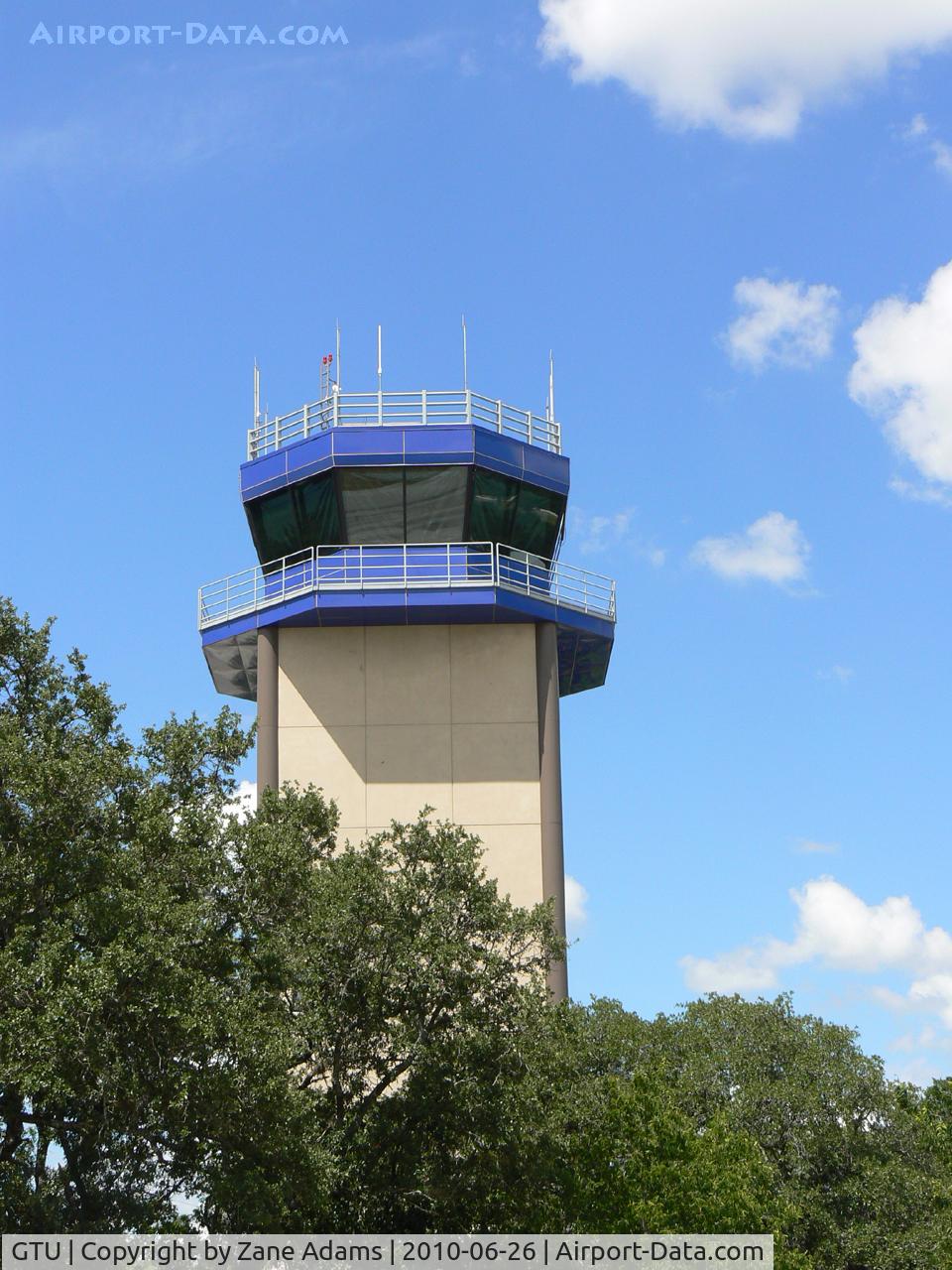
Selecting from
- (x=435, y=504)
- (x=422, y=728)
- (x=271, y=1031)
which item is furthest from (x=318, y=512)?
(x=271, y=1031)

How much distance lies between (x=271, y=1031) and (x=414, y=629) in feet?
71.9

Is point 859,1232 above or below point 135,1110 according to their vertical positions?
below

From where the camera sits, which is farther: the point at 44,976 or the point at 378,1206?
the point at 378,1206

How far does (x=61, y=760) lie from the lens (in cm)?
3064

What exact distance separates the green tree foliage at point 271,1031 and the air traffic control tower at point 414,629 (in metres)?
10.8

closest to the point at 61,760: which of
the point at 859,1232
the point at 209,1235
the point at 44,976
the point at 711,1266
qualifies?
the point at 44,976

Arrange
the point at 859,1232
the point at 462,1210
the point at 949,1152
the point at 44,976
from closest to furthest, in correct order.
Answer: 1. the point at 44,976
2. the point at 462,1210
3. the point at 859,1232
4. the point at 949,1152

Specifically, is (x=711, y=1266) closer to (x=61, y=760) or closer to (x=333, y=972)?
(x=333, y=972)

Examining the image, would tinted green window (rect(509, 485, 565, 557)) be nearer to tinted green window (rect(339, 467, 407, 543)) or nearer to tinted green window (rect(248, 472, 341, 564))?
tinted green window (rect(339, 467, 407, 543))

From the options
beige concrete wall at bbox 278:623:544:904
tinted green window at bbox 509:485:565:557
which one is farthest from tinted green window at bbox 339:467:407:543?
tinted green window at bbox 509:485:565:557

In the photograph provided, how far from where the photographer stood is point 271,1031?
30.0 metres

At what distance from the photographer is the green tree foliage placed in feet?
93.0

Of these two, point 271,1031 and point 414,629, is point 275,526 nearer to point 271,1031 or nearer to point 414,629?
point 414,629

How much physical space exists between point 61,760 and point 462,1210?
13.3 metres
